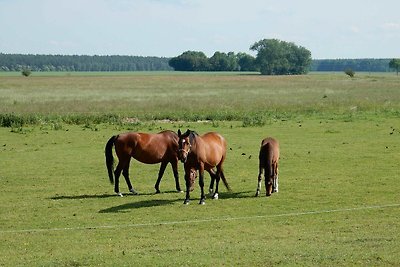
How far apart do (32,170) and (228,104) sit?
27772 mm

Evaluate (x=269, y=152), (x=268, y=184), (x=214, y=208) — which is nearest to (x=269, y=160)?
(x=269, y=152)

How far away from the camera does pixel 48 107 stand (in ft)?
146

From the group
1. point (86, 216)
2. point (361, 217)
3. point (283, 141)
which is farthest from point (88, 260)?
point (283, 141)

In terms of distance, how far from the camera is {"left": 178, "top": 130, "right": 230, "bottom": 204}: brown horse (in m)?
15.3

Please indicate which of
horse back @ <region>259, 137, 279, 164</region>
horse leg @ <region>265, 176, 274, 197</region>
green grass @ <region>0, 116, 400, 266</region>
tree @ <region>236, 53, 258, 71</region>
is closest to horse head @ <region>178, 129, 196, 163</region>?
green grass @ <region>0, 116, 400, 266</region>

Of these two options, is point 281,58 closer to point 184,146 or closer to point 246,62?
point 246,62

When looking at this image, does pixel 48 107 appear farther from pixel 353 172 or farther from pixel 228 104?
pixel 353 172

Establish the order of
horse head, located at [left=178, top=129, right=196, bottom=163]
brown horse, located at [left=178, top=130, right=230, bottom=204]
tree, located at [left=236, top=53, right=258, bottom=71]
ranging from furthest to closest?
tree, located at [left=236, top=53, right=258, bottom=71] < brown horse, located at [left=178, top=130, right=230, bottom=204] < horse head, located at [left=178, top=129, right=196, bottom=163]

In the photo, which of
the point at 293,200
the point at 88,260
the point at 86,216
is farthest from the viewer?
the point at 293,200

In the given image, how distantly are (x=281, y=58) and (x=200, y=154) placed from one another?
149 m

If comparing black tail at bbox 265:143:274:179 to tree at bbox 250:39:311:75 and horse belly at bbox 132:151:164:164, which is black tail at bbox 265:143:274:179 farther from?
tree at bbox 250:39:311:75

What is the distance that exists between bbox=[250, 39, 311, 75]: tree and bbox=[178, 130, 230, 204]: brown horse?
5723 inches

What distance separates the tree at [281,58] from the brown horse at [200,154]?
145 meters

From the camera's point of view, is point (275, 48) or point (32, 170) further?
point (275, 48)
